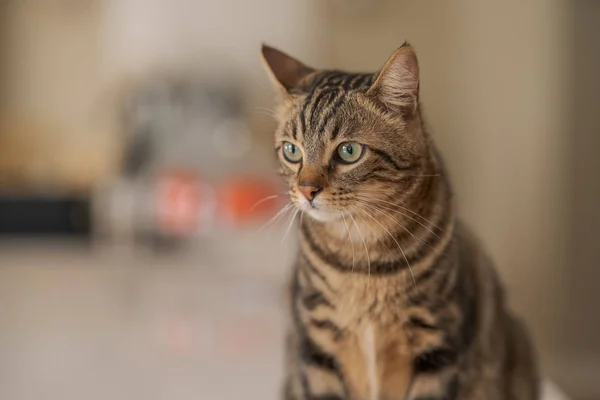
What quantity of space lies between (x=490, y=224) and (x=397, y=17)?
878 mm

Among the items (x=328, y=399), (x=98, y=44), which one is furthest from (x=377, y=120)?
(x=98, y=44)

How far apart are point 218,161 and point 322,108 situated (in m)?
1.61

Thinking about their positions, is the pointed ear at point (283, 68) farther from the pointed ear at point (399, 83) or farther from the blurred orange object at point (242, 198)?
the blurred orange object at point (242, 198)

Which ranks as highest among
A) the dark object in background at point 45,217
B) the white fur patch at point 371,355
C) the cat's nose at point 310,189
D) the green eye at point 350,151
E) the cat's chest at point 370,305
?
the green eye at point 350,151

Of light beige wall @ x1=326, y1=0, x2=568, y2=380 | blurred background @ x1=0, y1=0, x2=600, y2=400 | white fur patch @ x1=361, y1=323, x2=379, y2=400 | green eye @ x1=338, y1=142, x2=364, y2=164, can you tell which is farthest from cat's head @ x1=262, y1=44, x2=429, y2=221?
light beige wall @ x1=326, y1=0, x2=568, y2=380

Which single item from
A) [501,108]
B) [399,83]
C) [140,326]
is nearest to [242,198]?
[140,326]

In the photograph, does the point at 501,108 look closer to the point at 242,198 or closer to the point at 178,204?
the point at 242,198

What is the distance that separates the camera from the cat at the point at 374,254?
0.68 metres

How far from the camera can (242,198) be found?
6.64ft

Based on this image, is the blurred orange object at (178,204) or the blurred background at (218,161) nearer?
the blurred background at (218,161)

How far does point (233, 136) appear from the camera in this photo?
2324mm

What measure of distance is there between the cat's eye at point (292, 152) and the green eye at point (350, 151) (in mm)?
51

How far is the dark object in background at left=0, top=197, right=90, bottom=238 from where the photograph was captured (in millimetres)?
2389

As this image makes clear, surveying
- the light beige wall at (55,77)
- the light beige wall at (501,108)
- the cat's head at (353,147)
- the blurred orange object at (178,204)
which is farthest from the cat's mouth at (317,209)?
the light beige wall at (55,77)
